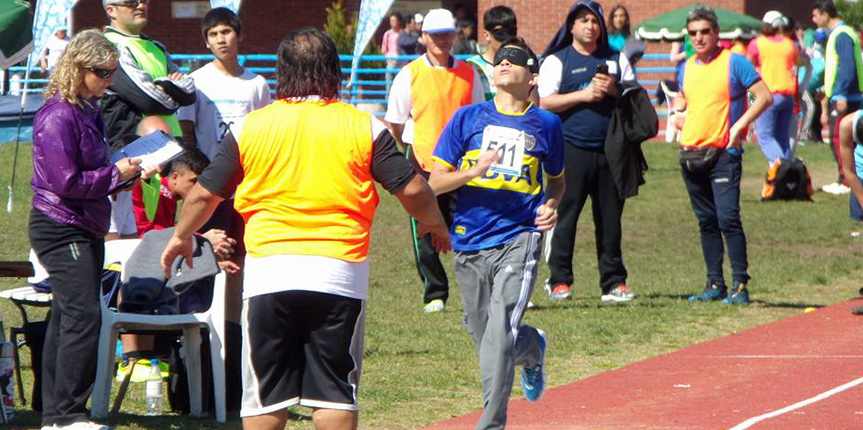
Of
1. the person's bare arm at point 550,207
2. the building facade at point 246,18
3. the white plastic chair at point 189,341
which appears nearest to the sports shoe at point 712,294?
the person's bare arm at point 550,207

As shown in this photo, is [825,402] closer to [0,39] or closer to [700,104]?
[700,104]

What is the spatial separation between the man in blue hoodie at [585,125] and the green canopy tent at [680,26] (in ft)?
75.2

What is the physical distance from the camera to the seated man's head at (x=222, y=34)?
8281mm

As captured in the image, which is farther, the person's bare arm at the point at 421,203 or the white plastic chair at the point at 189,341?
→ the white plastic chair at the point at 189,341

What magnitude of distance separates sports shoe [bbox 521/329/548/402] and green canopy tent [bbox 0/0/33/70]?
343cm

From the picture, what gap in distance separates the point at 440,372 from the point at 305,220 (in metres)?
3.37

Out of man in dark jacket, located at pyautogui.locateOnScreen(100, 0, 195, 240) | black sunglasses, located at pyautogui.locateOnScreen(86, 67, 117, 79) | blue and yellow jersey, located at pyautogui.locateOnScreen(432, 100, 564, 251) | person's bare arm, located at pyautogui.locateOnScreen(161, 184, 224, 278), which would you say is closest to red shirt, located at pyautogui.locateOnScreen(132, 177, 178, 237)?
man in dark jacket, located at pyautogui.locateOnScreen(100, 0, 195, 240)

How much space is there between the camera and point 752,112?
10.7 metres

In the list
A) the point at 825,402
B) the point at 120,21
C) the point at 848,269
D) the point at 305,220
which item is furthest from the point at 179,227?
the point at 848,269

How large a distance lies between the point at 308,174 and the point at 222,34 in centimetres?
324

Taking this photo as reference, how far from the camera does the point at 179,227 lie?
18.5 feet

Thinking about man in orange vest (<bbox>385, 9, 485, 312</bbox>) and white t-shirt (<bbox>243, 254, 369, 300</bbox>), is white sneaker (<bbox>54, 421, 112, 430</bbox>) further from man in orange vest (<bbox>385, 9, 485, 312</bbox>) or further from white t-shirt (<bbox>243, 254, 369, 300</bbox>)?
man in orange vest (<bbox>385, 9, 485, 312</bbox>)

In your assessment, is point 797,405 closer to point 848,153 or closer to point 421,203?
point 848,153

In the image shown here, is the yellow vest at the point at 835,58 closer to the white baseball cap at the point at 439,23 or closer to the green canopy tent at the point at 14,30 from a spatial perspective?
the white baseball cap at the point at 439,23
